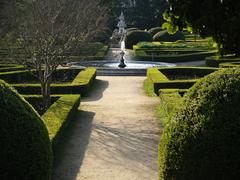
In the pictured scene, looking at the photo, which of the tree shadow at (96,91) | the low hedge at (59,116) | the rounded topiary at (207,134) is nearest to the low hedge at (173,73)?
the tree shadow at (96,91)

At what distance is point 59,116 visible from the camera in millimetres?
9242

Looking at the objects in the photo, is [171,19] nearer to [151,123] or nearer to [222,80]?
[222,80]

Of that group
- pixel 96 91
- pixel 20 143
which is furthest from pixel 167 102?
pixel 20 143

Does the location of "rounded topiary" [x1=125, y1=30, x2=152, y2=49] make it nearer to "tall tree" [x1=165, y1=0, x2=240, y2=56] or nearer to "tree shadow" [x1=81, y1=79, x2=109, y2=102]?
"tree shadow" [x1=81, y1=79, x2=109, y2=102]

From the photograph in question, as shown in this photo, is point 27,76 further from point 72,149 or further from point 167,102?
point 72,149

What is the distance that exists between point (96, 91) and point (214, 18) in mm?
11903

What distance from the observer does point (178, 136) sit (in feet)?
13.9

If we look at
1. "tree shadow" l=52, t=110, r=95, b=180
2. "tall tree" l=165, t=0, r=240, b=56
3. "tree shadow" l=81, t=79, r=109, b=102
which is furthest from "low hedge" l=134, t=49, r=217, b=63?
"tall tree" l=165, t=0, r=240, b=56

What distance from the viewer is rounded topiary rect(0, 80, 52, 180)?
448cm

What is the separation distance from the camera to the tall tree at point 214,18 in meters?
4.40

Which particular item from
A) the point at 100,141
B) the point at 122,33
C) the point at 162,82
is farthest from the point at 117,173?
the point at 122,33

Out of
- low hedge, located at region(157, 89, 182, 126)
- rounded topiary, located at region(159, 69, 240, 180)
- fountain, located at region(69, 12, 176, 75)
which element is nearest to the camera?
rounded topiary, located at region(159, 69, 240, 180)

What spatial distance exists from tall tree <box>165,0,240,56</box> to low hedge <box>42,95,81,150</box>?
11.7 ft

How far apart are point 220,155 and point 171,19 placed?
176 cm
